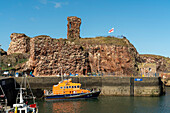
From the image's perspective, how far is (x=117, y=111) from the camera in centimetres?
3556

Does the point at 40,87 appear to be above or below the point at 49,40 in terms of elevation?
below

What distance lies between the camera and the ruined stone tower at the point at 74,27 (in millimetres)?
80875

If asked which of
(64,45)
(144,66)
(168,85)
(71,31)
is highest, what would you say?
(71,31)

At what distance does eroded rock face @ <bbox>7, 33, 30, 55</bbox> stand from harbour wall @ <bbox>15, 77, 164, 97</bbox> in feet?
97.8

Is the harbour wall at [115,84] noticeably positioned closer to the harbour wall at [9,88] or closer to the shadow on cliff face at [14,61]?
the harbour wall at [9,88]

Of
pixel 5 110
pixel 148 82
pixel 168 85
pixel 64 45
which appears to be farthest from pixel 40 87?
pixel 168 85

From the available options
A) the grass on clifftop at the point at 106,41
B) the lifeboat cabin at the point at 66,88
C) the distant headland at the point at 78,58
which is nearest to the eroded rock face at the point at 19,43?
the distant headland at the point at 78,58

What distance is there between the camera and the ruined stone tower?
265ft

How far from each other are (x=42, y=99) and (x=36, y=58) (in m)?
17.9

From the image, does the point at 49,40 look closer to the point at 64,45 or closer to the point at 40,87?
the point at 64,45

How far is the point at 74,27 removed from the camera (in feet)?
267

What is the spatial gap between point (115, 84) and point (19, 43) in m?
44.1

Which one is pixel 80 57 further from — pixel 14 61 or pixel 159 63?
pixel 159 63

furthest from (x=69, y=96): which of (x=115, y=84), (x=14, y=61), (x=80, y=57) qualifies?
(x=14, y=61)
